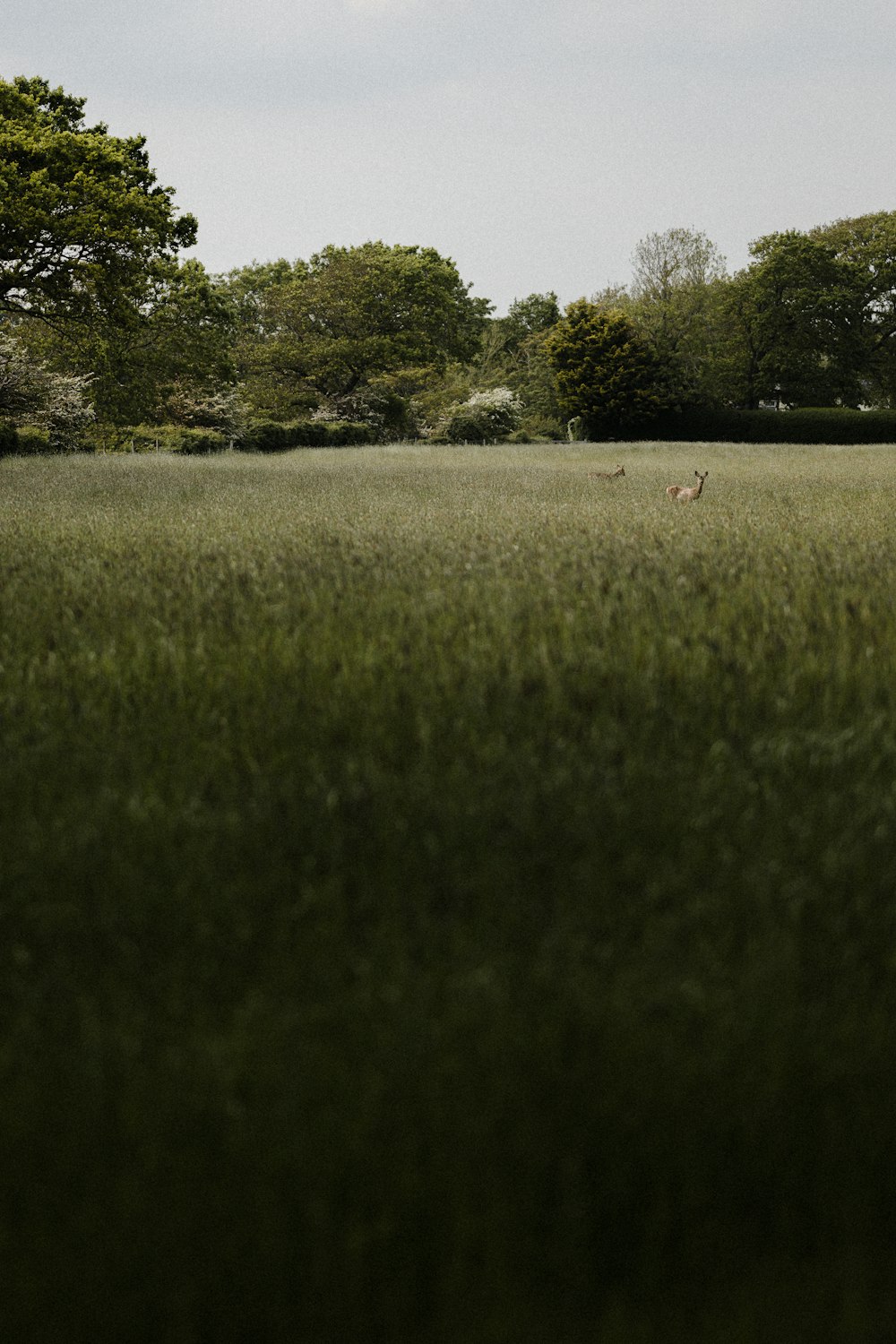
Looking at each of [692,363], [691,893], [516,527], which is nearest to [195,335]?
[516,527]

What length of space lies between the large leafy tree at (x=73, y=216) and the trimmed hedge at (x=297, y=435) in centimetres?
1705

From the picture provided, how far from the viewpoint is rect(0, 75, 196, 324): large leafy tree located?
2106 cm

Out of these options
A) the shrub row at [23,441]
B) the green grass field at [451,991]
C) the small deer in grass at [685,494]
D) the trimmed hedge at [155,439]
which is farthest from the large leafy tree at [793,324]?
the green grass field at [451,991]

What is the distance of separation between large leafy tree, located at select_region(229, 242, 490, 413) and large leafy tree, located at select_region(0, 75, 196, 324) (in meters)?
33.6

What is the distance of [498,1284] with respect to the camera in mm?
1296

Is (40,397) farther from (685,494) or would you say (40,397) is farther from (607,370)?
(607,370)

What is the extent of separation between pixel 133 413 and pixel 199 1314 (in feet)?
82.2

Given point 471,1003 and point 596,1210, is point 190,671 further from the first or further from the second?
point 596,1210

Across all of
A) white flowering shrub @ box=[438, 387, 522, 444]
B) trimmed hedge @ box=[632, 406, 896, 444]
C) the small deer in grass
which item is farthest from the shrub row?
trimmed hedge @ box=[632, 406, 896, 444]

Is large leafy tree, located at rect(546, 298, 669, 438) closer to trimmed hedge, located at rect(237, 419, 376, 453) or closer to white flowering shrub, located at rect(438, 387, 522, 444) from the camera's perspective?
white flowering shrub, located at rect(438, 387, 522, 444)

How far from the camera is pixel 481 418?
6044 centimetres

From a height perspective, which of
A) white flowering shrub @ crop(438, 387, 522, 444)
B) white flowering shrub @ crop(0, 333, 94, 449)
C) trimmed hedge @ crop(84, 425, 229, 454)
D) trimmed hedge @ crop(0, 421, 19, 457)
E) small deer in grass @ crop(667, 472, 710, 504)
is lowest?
small deer in grass @ crop(667, 472, 710, 504)

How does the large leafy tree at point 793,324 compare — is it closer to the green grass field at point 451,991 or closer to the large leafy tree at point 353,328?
the large leafy tree at point 353,328

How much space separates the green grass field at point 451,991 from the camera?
1.35 meters
